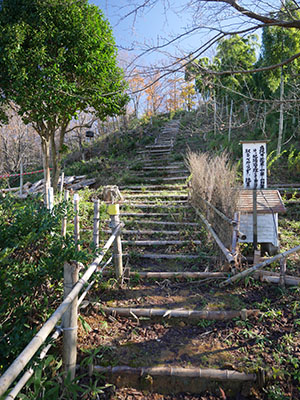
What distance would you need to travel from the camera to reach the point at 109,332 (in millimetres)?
2486

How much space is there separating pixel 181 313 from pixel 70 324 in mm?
1284

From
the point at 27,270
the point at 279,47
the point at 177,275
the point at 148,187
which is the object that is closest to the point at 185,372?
the point at 27,270

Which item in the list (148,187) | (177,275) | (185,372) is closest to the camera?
(185,372)

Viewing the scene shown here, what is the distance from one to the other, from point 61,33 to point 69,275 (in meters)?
5.25

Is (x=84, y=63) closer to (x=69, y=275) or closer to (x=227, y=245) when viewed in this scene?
(x=227, y=245)

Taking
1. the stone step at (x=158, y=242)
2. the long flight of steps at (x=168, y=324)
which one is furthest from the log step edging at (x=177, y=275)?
the stone step at (x=158, y=242)

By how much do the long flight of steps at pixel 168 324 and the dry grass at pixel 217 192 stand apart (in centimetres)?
46

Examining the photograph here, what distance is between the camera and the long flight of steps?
78.7 inches

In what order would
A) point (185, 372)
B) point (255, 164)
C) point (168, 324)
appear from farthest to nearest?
point (255, 164)
point (168, 324)
point (185, 372)

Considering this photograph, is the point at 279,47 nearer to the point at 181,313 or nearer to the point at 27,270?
the point at 181,313

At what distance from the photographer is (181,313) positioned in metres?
2.70

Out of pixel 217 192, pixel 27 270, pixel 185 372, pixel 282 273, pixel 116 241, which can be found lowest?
pixel 185 372

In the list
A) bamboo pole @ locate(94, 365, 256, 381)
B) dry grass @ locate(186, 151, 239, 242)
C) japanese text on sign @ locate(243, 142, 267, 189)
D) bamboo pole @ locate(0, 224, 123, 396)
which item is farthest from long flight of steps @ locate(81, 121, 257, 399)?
japanese text on sign @ locate(243, 142, 267, 189)

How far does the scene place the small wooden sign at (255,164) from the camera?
13.7ft
